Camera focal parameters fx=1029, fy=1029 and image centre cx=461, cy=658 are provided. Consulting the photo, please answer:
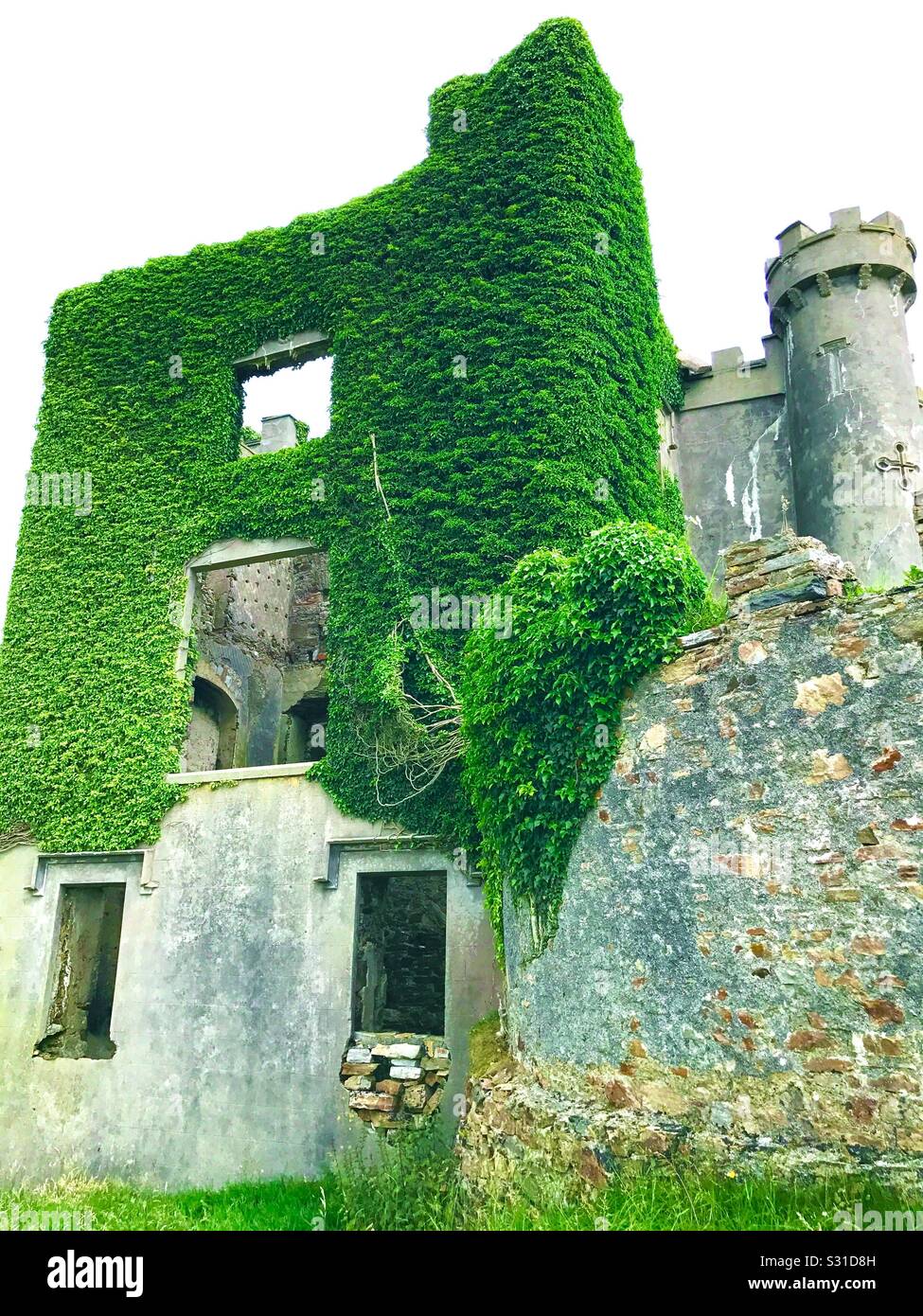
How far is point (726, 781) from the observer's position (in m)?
6.69

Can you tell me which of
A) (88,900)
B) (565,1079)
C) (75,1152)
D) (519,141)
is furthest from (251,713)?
(565,1079)

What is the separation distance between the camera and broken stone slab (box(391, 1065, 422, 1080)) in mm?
10000

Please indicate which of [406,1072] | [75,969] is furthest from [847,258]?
[75,969]

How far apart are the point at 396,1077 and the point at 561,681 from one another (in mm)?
4813

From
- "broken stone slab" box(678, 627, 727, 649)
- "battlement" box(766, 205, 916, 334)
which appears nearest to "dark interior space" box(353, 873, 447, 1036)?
"broken stone slab" box(678, 627, 727, 649)

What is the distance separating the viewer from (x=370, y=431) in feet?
41.0

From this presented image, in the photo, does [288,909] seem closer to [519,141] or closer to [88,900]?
[88,900]

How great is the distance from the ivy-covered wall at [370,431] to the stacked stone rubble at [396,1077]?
2.18 m

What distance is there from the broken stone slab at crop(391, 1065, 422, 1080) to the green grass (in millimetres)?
549

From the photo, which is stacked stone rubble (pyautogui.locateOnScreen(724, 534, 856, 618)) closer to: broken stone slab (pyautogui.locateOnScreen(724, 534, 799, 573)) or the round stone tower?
broken stone slab (pyautogui.locateOnScreen(724, 534, 799, 573))

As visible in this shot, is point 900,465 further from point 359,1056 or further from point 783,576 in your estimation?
point 359,1056

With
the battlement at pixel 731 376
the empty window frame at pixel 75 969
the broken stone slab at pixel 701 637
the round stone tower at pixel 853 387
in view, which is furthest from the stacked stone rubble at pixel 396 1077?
the battlement at pixel 731 376

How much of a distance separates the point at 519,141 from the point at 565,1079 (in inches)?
425

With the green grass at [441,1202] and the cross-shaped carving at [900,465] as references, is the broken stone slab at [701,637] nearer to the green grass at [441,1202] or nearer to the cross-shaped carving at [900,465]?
the green grass at [441,1202]
